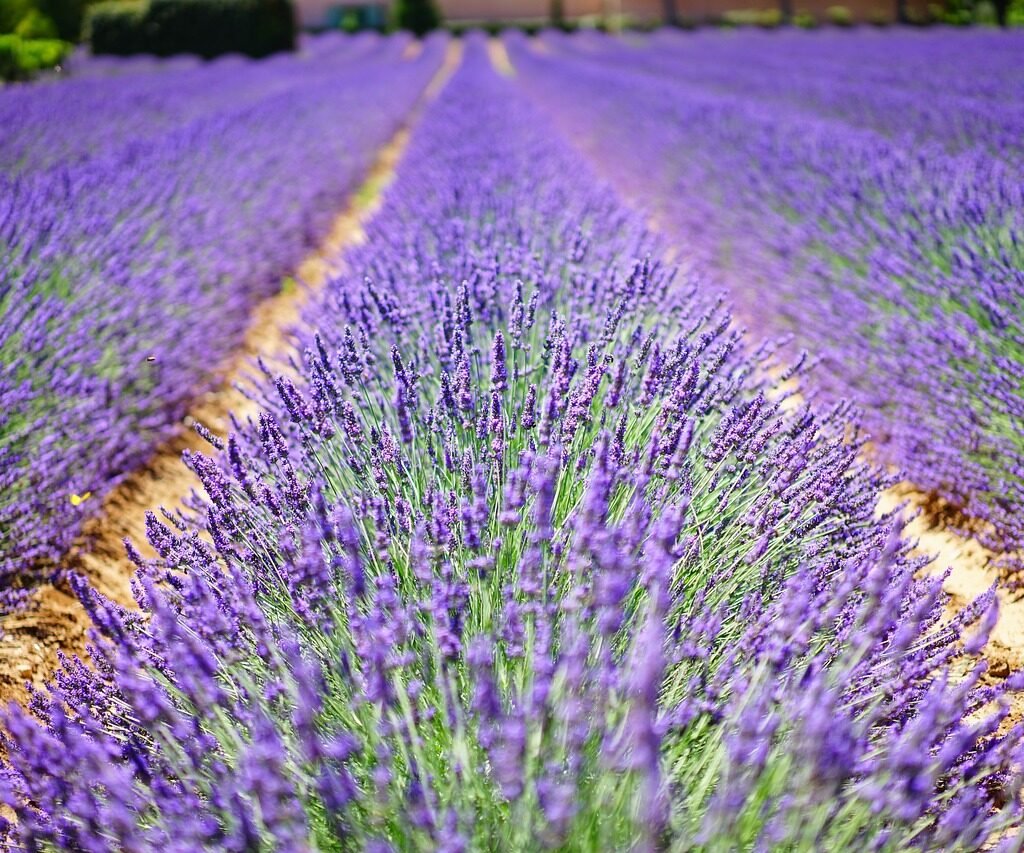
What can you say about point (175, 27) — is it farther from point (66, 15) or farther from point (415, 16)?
point (415, 16)

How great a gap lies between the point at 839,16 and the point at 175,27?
23.8 m

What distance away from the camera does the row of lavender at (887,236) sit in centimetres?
264

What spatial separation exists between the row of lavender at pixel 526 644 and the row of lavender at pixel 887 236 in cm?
87

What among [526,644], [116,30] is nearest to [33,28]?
[116,30]

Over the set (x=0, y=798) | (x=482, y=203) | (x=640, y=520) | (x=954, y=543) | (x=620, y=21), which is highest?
(x=620, y=21)

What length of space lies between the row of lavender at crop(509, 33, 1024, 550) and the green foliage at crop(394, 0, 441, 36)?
1068 inches

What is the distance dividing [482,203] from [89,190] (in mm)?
2014

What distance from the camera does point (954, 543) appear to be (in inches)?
106

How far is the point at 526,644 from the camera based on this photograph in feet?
4.24

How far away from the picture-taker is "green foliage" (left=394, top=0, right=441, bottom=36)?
3272 centimetres

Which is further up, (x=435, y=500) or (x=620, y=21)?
(x=620, y=21)

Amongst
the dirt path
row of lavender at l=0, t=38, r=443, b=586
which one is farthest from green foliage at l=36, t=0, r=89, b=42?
the dirt path

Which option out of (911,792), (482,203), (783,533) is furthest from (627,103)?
(911,792)

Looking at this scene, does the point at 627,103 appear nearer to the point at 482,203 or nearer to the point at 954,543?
the point at 482,203
